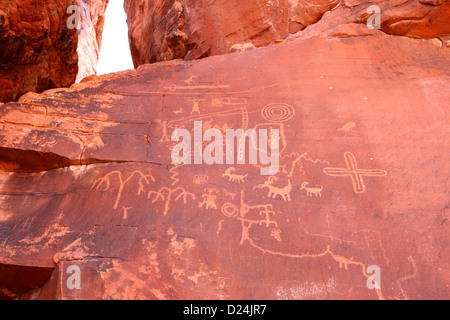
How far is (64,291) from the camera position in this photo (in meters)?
2.74

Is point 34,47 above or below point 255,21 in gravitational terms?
below

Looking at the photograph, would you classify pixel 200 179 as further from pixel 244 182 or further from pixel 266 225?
pixel 266 225

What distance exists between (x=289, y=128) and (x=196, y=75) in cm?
152

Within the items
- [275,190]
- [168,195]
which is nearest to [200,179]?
[168,195]

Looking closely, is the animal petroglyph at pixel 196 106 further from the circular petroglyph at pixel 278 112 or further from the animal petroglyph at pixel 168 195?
the animal petroglyph at pixel 168 195

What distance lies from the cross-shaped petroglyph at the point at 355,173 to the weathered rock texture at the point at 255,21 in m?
2.46

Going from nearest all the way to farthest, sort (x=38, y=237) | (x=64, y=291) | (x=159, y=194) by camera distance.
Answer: (x=64, y=291), (x=38, y=237), (x=159, y=194)

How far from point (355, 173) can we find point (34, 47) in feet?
16.9

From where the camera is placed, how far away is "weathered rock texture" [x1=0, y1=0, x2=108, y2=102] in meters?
4.80

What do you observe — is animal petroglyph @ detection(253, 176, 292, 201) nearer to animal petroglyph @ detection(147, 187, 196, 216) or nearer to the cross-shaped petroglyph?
the cross-shaped petroglyph

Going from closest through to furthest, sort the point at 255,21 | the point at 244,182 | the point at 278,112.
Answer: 1. the point at 244,182
2. the point at 278,112
3. the point at 255,21

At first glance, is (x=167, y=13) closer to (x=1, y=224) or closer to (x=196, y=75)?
(x=196, y=75)

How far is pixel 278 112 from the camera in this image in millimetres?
4102

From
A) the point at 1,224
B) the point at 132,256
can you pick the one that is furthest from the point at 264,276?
the point at 1,224
